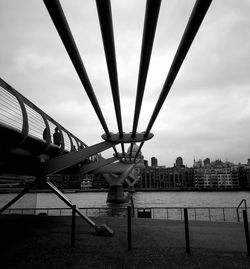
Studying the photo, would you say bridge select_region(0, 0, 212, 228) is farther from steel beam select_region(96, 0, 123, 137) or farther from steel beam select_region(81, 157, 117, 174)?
steel beam select_region(81, 157, 117, 174)

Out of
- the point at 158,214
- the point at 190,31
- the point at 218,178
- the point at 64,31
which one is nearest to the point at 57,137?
the point at 64,31

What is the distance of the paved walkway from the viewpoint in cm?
733

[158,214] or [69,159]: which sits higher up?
[69,159]

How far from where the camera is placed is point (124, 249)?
29.4ft

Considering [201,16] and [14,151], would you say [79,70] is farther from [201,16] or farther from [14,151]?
[14,151]

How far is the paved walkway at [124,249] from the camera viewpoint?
24.1 ft

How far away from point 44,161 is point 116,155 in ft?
40.2

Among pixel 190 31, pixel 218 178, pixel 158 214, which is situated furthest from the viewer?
pixel 218 178

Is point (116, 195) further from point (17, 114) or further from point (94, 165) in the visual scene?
point (17, 114)

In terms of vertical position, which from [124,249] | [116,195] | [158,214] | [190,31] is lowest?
[158,214]

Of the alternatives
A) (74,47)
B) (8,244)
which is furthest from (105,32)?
(8,244)

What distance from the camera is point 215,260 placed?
7.55 meters

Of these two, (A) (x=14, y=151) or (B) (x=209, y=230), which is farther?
(B) (x=209, y=230)

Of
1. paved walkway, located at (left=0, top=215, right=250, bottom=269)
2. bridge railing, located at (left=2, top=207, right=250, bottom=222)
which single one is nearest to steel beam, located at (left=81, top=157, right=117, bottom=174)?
bridge railing, located at (left=2, top=207, right=250, bottom=222)
